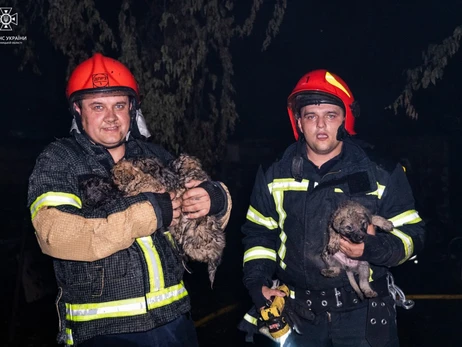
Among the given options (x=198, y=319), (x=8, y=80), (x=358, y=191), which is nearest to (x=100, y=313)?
(x=358, y=191)

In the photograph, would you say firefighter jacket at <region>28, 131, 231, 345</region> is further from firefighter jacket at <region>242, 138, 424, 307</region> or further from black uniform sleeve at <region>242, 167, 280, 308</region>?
firefighter jacket at <region>242, 138, 424, 307</region>

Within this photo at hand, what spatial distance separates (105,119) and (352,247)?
1878 millimetres

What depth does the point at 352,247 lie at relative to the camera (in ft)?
10.9

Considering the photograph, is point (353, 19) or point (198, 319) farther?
point (353, 19)

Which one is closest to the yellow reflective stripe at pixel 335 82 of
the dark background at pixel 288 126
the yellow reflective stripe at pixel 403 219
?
the yellow reflective stripe at pixel 403 219

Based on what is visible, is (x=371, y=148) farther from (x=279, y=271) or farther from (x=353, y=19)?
(x=353, y=19)

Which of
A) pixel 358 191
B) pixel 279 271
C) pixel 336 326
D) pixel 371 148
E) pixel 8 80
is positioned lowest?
pixel 336 326

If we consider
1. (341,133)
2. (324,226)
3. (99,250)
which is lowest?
(324,226)

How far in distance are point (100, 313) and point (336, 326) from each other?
1642 mm

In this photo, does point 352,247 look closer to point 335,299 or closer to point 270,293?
point 335,299

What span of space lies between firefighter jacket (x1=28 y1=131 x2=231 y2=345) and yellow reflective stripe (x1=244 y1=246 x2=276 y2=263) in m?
0.76

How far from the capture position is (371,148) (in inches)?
146

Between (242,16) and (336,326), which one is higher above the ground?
(242,16)
